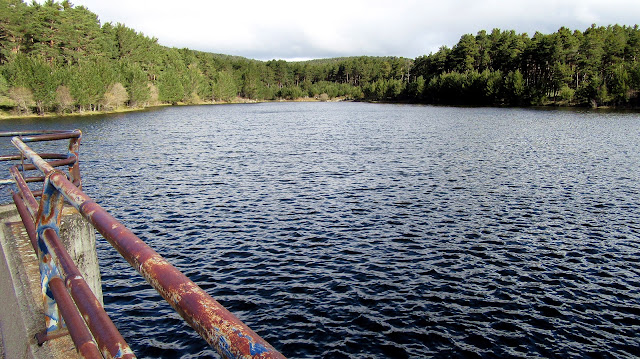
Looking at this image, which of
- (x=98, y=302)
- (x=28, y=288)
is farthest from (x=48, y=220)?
(x=28, y=288)

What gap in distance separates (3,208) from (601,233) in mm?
23727

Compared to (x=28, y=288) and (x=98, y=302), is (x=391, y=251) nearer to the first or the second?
(x=28, y=288)

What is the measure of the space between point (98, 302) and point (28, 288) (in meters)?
3.39

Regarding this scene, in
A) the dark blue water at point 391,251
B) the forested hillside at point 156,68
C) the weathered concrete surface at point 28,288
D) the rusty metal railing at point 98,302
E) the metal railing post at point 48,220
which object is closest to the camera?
the rusty metal railing at point 98,302

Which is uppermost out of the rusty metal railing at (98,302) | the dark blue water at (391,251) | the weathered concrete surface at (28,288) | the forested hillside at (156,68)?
the forested hillside at (156,68)

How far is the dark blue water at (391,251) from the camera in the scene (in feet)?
42.7

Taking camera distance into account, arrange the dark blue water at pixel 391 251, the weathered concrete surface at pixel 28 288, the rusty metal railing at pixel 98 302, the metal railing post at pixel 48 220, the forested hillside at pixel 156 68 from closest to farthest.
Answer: the rusty metal railing at pixel 98 302 < the metal railing post at pixel 48 220 < the weathered concrete surface at pixel 28 288 < the dark blue water at pixel 391 251 < the forested hillside at pixel 156 68

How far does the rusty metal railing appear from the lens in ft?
5.47

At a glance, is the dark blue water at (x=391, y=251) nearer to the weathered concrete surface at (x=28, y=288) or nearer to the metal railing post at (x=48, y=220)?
the weathered concrete surface at (x=28, y=288)

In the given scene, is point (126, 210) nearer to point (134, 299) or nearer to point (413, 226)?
point (134, 299)

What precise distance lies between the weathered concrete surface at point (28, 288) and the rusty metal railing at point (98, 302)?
0.26m

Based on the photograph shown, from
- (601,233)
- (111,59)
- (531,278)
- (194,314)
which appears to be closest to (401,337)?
(531,278)

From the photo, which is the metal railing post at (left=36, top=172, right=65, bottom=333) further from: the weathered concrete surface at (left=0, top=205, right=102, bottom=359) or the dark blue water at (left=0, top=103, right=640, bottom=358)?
the dark blue water at (left=0, top=103, right=640, bottom=358)

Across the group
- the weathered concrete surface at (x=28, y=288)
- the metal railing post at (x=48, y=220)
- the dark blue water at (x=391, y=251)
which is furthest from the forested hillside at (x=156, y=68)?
the metal railing post at (x=48, y=220)
